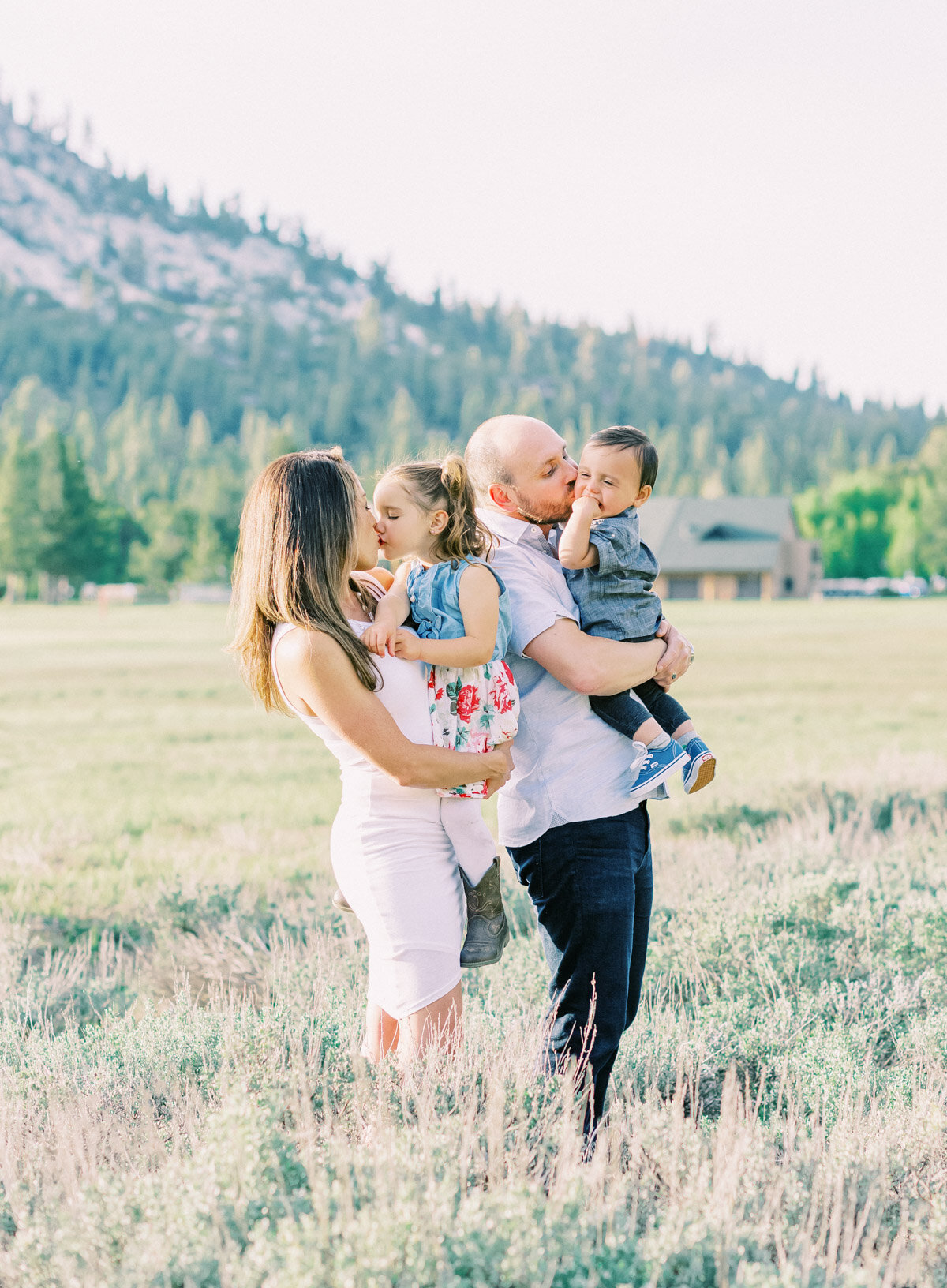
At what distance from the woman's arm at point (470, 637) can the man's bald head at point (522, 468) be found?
38 centimetres

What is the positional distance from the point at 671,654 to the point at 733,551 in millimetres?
85987

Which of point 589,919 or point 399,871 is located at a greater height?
point 399,871

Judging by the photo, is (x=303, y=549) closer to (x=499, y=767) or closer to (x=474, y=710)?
(x=474, y=710)

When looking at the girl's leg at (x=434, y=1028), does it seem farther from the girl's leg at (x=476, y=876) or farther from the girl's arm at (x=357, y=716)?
the girl's arm at (x=357, y=716)

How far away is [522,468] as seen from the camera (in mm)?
3068

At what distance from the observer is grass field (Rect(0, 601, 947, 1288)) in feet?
7.25

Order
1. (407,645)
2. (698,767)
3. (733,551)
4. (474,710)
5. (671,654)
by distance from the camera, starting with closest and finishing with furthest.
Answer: (407,645) → (474,710) → (671,654) → (698,767) → (733,551)

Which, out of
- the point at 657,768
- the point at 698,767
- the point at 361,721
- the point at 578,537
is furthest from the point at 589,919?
the point at 578,537

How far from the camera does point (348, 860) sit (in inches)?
114

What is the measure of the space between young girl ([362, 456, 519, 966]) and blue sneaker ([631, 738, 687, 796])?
40 cm

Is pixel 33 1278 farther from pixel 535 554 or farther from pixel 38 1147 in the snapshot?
pixel 535 554

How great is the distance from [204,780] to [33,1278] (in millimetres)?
11360

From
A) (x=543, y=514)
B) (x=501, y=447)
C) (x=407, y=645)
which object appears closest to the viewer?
(x=407, y=645)

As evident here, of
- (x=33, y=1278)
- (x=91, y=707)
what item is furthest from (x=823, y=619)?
(x=33, y=1278)
